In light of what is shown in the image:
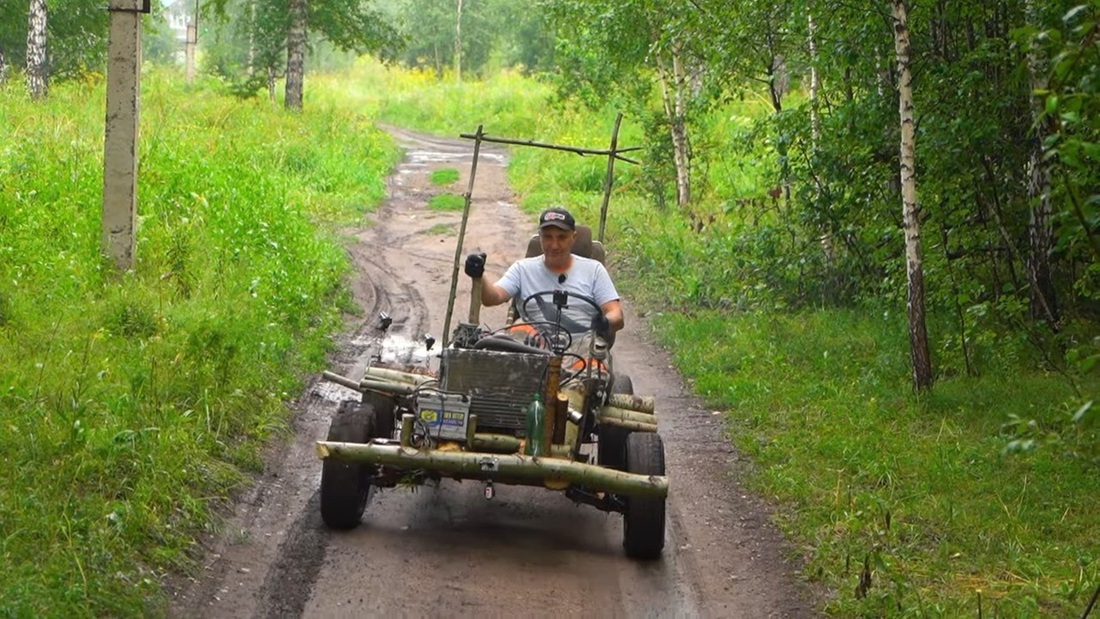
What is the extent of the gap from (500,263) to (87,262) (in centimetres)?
719

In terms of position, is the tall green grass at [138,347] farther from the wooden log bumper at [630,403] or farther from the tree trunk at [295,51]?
the tree trunk at [295,51]

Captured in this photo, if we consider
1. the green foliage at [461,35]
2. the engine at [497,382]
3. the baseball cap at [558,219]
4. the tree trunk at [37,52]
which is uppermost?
the green foliage at [461,35]

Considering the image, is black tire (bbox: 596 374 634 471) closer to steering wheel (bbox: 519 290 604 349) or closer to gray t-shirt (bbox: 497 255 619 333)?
steering wheel (bbox: 519 290 604 349)

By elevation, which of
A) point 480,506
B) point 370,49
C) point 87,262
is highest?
point 370,49

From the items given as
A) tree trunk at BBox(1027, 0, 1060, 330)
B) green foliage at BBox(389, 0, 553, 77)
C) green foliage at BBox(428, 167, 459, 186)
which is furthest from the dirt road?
green foliage at BBox(389, 0, 553, 77)

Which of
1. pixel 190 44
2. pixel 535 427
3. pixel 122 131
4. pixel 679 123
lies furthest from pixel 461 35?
pixel 535 427

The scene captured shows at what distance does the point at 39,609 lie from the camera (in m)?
5.59

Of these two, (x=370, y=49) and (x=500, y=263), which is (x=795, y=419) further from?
(x=370, y=49)

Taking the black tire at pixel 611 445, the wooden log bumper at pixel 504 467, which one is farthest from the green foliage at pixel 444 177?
the wooden log bumper at pixel 504 467

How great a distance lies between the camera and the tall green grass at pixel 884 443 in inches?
269

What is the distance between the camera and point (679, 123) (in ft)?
67.4

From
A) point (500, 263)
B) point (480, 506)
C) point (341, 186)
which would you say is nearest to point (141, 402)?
point (480, 506)

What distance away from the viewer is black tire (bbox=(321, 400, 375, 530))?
7249mm

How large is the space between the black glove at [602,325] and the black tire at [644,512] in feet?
4.25
